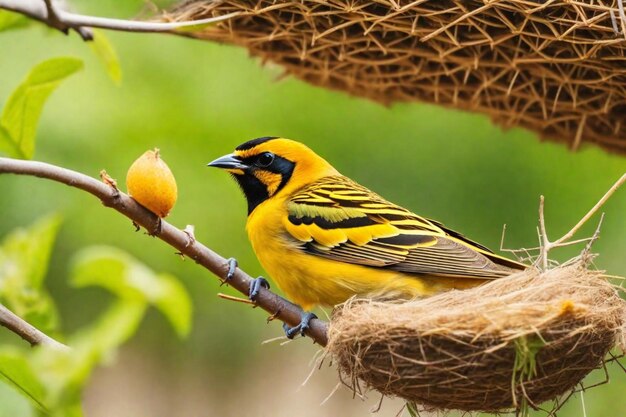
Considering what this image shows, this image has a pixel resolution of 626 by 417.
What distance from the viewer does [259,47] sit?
2381 mm

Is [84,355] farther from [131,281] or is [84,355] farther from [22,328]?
[22,328]

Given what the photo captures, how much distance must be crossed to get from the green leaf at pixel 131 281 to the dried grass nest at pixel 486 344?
906 millimetres

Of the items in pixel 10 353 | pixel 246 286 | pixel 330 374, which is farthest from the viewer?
pixel 330 374

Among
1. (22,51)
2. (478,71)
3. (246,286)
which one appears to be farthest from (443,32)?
(22,51)

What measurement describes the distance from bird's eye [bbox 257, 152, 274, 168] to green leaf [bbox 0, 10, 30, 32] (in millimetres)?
932

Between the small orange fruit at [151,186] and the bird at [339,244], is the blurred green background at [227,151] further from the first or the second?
the small orange fruit at [151,186]

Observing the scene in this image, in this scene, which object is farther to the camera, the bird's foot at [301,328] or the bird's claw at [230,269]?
the bird's foot at [301,328]

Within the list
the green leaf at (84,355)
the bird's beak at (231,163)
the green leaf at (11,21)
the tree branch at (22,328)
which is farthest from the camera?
the bird's beak at (231,163)

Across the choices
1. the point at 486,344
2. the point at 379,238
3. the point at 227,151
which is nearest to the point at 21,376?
the point at 486,344

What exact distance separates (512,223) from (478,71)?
1.51 m

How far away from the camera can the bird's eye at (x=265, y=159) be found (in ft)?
8.14

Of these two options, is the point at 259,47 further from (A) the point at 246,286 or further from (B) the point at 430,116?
(B) the point at 430,116

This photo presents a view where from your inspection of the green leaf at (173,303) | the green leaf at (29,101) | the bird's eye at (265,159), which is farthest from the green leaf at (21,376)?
the bird's eye at (265,159)

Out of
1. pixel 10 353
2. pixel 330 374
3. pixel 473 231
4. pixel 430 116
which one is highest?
pixel 10 353
